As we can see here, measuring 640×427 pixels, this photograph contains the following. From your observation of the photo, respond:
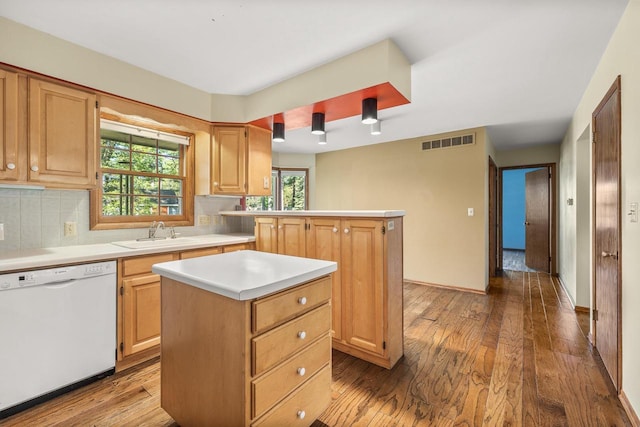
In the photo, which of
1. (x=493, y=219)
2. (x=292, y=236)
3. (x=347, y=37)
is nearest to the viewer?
(x=347, y=37)

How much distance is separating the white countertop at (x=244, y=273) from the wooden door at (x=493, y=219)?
4.46 meters

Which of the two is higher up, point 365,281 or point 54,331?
point 365,281

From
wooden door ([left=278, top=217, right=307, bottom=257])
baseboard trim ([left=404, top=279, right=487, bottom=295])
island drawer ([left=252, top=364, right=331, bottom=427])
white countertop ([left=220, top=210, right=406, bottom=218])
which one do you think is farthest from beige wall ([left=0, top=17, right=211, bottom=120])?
baseboard trim ([left=404, top=279, right=487, bottom=295])

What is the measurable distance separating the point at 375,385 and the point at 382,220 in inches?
44.6

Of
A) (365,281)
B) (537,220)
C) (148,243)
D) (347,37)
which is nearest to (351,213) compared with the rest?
(365,281)

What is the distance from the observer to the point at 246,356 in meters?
1.14

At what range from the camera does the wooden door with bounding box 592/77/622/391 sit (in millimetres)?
1907

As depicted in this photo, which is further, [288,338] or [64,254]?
[64,254]

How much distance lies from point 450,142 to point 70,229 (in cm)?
462

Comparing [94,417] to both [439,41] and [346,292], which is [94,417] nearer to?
[346,292]

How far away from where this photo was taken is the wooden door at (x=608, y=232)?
6.26ft

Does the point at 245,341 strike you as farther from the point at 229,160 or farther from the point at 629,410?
the point at 229,160

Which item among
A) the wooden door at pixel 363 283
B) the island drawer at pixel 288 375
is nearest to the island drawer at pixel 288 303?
the island drawer at pixel 288 375

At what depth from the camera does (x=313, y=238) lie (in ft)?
8.39
